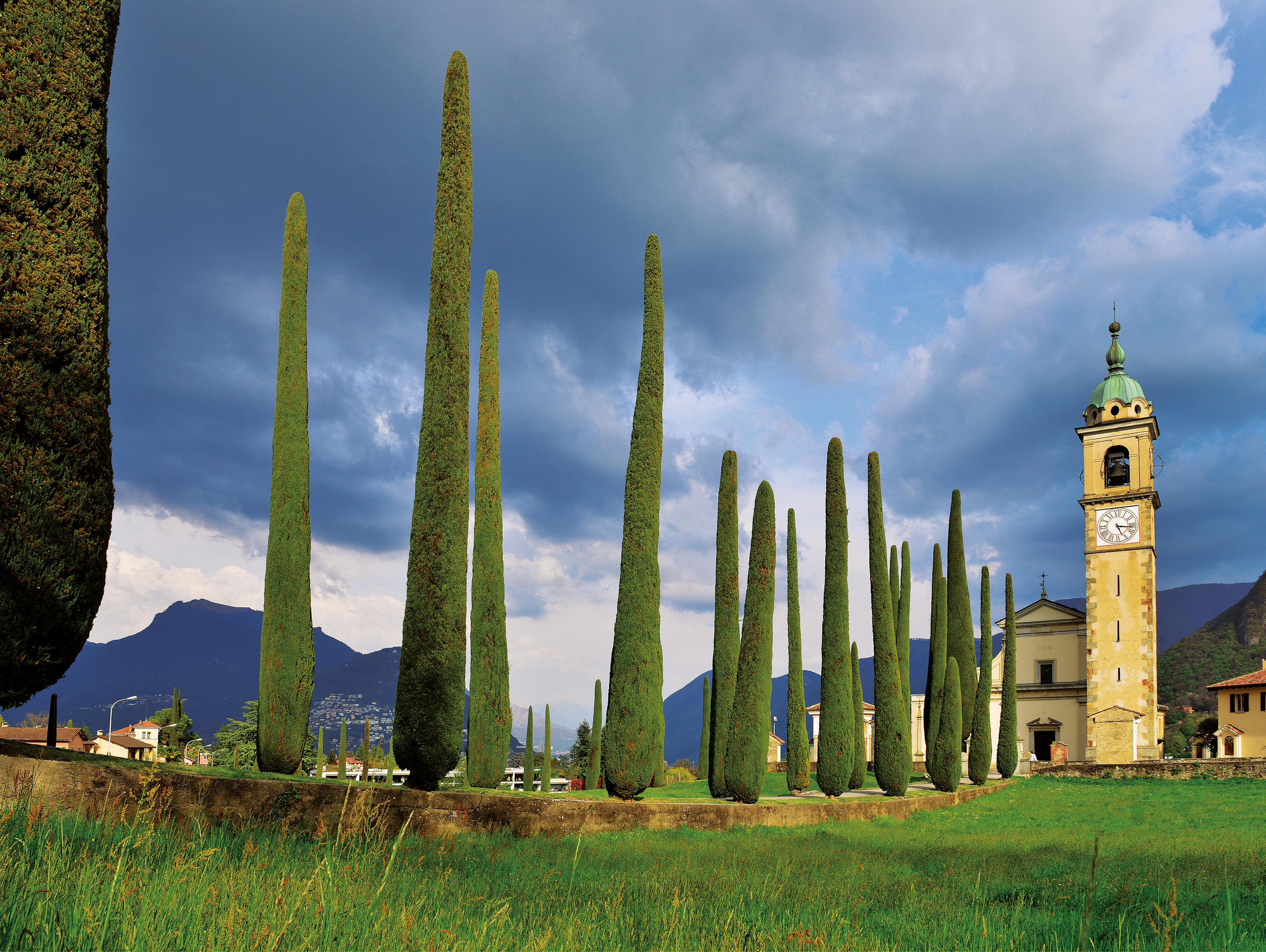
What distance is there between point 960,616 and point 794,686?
12271 millimetres

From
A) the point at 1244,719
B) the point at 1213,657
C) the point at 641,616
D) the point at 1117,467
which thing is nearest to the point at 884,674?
the point at 641,616

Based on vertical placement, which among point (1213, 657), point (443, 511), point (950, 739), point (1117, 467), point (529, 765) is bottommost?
point (529, 765)

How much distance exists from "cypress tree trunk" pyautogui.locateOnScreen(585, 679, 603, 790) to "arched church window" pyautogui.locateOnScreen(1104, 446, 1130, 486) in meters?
34.5

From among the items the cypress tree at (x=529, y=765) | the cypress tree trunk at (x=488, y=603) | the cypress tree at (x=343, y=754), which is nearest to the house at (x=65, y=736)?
the cypress tree at (x=343, y=754)

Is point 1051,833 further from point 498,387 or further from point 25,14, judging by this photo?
point 25,14

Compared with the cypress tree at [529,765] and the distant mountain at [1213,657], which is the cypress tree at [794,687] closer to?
the cypress tree at [529,765]

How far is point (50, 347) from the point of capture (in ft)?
29.7

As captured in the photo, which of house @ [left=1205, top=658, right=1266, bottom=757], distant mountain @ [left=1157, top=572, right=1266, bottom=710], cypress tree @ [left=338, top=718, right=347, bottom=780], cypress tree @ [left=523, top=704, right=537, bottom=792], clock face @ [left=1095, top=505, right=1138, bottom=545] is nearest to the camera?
cypress tree @ [left=338, top=718, right=347, bottom=780]

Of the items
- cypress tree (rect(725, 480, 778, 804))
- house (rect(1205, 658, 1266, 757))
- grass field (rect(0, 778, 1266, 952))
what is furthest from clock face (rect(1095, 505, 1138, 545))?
grass field (rect(0, 778, 1266, 952))

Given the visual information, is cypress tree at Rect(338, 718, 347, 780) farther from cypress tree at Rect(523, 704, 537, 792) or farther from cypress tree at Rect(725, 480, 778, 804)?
cypress tree at Rect(725, 480, 778, 804)

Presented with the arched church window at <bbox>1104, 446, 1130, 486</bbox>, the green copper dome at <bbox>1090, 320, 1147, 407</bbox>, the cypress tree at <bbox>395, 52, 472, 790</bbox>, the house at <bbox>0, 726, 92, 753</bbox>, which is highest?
the green copper dome at <bbox>1090, 320, 1147, 407</bbox>

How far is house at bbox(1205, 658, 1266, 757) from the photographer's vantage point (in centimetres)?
4841

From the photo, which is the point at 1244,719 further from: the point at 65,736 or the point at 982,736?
the point at 65,736

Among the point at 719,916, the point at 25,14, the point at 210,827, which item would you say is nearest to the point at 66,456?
the point at 210,827
